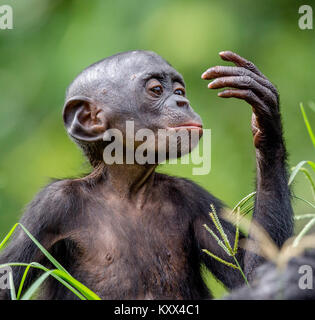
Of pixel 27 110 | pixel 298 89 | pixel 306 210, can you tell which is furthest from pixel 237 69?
pixel 27 110

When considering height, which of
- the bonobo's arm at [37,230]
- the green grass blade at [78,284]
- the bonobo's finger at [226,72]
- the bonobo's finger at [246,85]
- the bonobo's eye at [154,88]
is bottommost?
the green grass blade at [78,284]

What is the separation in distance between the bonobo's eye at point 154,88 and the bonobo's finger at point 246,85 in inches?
25.7

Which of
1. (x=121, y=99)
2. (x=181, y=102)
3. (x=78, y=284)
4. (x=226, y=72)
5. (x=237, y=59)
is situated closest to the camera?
(x=78, y=284)

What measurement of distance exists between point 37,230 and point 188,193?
116cm

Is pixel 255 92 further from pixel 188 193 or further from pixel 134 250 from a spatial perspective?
pixel 134 250

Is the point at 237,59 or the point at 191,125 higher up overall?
the point at 237,59

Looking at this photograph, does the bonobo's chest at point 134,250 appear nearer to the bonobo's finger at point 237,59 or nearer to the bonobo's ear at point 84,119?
the bonobo's ear at point 84,119

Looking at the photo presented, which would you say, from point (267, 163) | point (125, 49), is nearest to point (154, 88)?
point (267, 163)

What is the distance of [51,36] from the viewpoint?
34.1ft

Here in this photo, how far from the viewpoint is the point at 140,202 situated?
15.6 feet

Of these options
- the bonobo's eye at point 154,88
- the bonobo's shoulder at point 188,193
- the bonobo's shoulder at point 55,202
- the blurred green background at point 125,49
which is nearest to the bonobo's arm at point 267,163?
the bonobo's shoulder at point 188,193

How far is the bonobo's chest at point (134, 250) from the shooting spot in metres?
4.45

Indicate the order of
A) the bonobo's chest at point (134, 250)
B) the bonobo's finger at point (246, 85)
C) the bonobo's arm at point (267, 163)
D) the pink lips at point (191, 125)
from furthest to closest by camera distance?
the pink lips at point (191, 125) → the bonobo's chest at point (134, 250) → the bonobo's arm at point (267, 163) → the bonobo's finger at point (246, 85)

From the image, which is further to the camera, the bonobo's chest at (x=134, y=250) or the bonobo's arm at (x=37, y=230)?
the bonobo's chest at (x=134, y=250)
